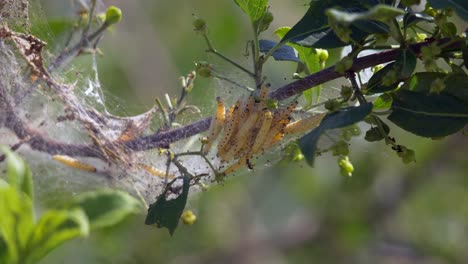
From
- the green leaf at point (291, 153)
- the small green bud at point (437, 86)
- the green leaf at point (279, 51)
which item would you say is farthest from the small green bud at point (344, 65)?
the green leaf at point (291, 153)

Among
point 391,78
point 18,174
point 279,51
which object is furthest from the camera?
point 279,51

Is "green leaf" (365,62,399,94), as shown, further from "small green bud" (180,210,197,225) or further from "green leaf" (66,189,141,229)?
"green leaf" (66,189,141,229)

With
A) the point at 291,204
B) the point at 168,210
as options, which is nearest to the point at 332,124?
the point at 168,210

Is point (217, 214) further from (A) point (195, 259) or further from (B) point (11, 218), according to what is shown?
(B) point (11, 218)

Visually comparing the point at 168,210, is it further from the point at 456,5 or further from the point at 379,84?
the point at 456,5

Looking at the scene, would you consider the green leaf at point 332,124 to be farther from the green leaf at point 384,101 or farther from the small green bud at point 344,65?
the green leaf at point 384,101

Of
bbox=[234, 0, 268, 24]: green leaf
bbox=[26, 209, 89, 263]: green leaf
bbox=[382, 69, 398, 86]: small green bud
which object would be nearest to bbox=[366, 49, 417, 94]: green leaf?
bbox=[382, 69, 398, 86]: small green bud
